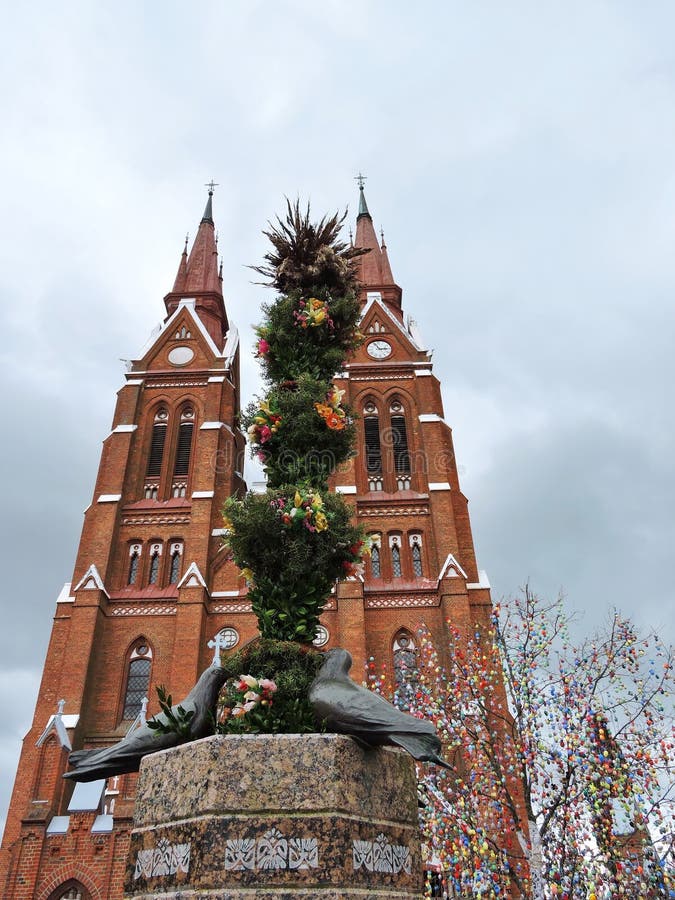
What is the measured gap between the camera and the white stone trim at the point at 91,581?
24.7 meters

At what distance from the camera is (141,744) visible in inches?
156

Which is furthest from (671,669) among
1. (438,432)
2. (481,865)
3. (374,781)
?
(438,432)

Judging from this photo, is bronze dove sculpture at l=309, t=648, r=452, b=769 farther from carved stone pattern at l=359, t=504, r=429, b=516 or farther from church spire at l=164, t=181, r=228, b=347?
church spire at l=164, t=181, r=228, b=347

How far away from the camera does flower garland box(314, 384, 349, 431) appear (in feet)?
18.7

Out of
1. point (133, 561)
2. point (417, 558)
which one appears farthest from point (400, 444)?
point (133, 561)

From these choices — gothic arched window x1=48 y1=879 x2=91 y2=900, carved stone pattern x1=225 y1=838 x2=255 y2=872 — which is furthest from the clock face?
carved stone pattern x1=225 y1=838 x2=255 y2=872

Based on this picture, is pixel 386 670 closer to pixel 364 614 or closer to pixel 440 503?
pixel 364 614

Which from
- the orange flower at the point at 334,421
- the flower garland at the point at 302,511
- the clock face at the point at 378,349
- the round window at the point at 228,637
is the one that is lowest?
the flower garland at the point at 302,511

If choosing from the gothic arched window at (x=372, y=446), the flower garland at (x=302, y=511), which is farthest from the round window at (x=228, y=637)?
the flower garland at (x=302, y=511)

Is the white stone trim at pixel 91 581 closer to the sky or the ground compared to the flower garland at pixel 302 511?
closer to the sky

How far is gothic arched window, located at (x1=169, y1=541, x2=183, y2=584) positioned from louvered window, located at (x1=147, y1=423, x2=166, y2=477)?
371cm

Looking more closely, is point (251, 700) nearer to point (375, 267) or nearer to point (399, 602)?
point (399, 602)

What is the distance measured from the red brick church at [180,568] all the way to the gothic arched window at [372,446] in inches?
2.6

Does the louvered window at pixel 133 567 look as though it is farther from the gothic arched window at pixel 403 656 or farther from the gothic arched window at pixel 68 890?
the gothic arched window at pixel 68 890
